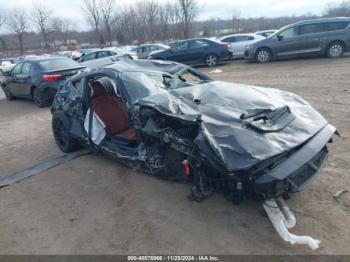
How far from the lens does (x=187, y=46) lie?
52.0 feet

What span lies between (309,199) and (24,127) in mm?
7008

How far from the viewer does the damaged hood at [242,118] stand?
2.88 m

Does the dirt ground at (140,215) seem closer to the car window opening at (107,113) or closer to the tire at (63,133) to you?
the tire at (63,133)

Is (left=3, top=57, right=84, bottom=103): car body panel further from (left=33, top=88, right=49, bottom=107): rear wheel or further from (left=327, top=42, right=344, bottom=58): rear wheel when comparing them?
(left=327, top=42, right=344, bottom=58): rear wheel

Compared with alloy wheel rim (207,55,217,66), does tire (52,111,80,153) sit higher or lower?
lower

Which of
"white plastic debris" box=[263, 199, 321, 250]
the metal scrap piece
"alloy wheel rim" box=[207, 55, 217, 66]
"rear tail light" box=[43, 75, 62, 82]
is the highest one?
"rear tail light" box=[43, 75, 62, 82]

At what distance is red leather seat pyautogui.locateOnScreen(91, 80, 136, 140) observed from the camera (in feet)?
16.3

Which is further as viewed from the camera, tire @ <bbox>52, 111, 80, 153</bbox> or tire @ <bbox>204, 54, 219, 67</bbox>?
tire @ <bbox>204, 54, 219, 67</bbox>

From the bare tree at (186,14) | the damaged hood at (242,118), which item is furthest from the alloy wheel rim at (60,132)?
the bare tree at (186,14)

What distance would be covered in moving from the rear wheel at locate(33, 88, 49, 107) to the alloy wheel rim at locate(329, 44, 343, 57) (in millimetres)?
11149

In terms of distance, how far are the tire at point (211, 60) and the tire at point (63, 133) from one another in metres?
11.0

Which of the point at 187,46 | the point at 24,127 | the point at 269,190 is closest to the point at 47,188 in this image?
the point at 269,190

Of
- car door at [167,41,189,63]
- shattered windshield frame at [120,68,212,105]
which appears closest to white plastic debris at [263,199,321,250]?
shattered windshield frame at [120,68,212,105]

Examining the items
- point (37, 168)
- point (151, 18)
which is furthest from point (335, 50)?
point (151, 18)
